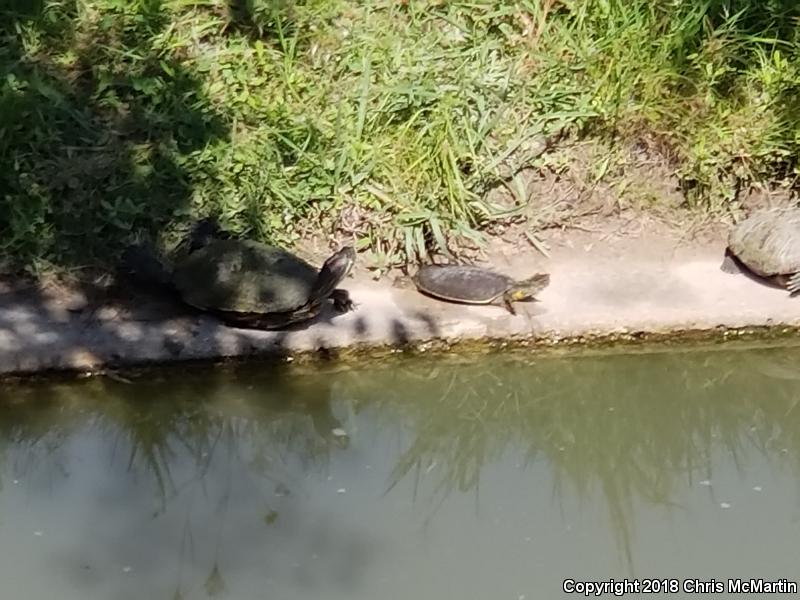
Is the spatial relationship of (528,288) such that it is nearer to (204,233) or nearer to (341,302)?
(341,302)

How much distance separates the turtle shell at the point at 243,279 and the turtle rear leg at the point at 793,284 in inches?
83.9

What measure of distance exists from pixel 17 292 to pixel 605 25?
126 inches

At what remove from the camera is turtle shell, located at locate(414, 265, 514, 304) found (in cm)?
573

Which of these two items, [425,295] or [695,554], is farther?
[425,295]

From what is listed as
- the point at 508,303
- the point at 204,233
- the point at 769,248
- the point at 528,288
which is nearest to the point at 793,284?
the point at 769,248

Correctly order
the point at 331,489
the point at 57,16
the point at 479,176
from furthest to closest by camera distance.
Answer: the point at 57,16 < the point at 479,176 < the point at 331,489

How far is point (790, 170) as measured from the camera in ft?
21.5

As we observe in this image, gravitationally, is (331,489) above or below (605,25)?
below

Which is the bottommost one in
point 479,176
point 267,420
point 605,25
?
point 267,420

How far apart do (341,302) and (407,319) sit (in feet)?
0.96

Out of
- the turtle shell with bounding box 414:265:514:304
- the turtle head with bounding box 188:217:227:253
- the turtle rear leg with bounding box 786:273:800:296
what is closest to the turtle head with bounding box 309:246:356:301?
the turtle shell with bounding box 414:265:514:304

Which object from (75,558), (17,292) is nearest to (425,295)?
(17,292)

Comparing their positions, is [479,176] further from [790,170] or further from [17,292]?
[17,292]

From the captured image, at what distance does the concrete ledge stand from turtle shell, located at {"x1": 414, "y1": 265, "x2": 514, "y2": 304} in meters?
0.06
